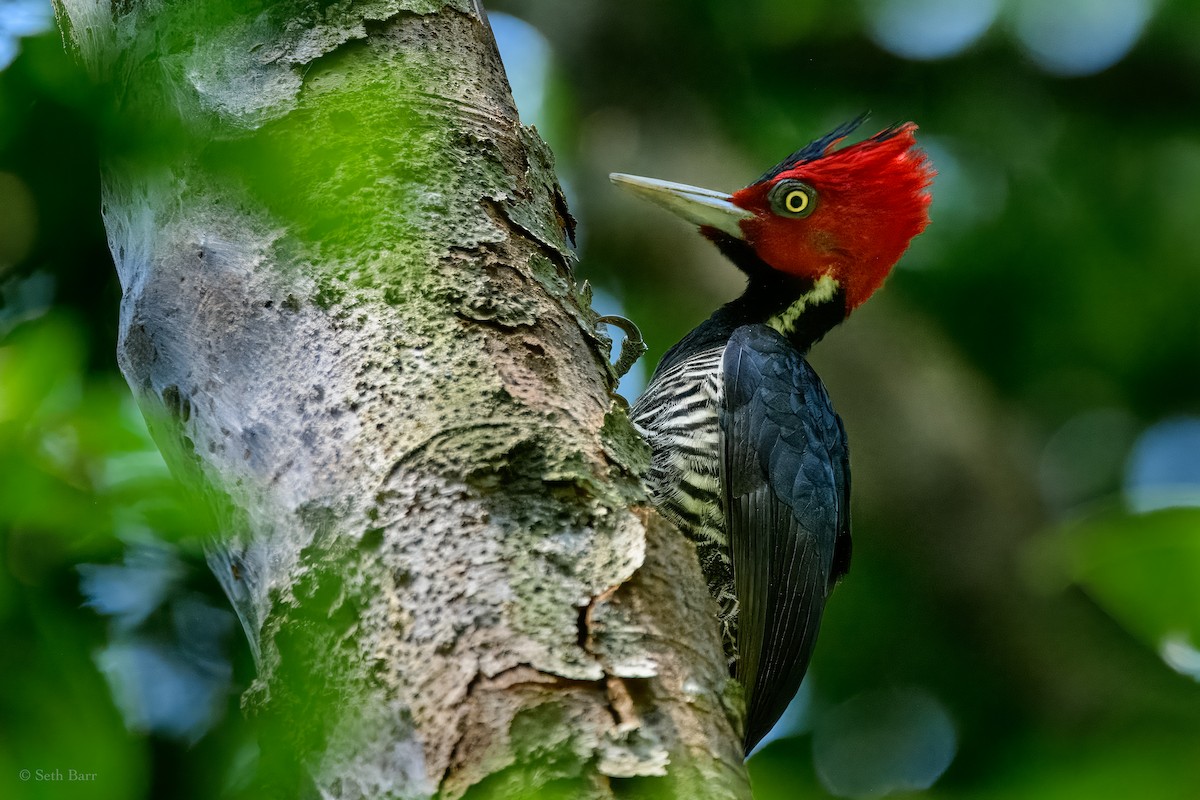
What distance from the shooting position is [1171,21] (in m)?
4.97

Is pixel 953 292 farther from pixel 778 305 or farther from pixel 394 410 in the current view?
pixel 394 410

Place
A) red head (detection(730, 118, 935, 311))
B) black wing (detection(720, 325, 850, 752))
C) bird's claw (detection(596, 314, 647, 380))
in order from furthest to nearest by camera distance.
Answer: red head (detection(730, 118, 935, 311)) < bird's claw (detection(596, 314, 647, 380)) < black wing (detection(720, 325, 850, 752))

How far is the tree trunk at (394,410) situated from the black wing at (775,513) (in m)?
1.11

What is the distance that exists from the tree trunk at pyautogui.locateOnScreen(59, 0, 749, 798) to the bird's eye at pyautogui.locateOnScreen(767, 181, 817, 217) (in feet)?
6.27

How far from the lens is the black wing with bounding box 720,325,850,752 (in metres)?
3.37

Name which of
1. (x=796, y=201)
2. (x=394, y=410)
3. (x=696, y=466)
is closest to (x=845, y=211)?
(x=796, y=201)

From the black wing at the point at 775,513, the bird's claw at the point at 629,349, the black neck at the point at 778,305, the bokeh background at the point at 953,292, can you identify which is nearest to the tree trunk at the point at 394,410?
the bokeh background at the point at 953,292

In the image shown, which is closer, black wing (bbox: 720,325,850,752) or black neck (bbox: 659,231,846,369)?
black wing (bbox: 720,325,850,752)

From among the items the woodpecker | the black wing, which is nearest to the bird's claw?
the woodpecker

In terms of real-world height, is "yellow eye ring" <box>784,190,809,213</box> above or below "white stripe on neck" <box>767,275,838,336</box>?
above

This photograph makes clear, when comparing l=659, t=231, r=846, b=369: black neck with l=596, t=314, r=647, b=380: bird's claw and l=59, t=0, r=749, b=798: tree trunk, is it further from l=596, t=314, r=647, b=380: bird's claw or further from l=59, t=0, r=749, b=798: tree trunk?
l=59, t=0, r=749, b=798: tree trunk

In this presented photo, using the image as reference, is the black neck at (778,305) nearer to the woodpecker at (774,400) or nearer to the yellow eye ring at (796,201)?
the woodpecker at (774,400)

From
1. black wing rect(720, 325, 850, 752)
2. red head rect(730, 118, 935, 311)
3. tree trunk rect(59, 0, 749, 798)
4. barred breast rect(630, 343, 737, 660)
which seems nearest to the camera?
tree trunk rect(59, 0, 749, 798)

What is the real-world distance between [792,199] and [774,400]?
3.53 ft
